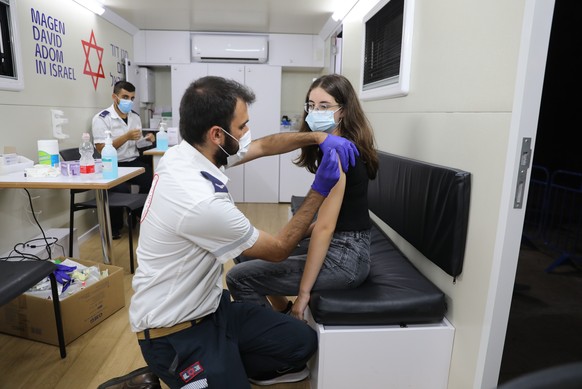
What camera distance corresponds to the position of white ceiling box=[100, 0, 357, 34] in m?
3.84

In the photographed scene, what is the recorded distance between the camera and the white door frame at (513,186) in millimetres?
1177

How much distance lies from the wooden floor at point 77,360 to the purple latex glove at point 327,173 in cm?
94

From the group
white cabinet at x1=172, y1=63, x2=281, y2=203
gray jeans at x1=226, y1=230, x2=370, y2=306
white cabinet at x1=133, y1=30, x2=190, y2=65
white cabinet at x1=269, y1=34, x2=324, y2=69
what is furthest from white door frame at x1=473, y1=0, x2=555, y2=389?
A: white cabinet at x1=133, y1=30, x2=190, y2=65

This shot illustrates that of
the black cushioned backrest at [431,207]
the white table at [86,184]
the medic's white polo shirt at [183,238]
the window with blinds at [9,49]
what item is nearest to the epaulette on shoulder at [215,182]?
the medic's white polo shirt at [183,238]

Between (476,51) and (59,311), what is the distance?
2151mm

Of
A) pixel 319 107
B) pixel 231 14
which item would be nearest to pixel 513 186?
pixel 319 107

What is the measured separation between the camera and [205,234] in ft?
3.96

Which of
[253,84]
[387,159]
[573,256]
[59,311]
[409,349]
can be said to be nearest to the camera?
[409,349]

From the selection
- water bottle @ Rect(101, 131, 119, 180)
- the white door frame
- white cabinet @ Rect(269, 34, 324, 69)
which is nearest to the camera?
the white door frame

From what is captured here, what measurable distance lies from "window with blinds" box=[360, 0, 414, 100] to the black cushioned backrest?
1.59 ft

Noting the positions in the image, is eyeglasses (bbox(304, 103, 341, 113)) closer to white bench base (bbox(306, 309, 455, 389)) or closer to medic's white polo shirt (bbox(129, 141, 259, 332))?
medic's white polo shirt (bbox(129, 141, 259, 332))

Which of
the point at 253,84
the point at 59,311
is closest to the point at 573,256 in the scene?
the point at 59,311

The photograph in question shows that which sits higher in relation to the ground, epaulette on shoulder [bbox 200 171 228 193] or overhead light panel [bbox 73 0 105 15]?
overhead light panel [bbox 73 0 105 15]

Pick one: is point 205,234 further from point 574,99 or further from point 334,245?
point 574,99
